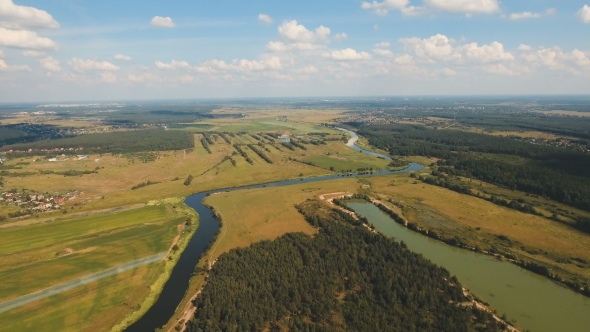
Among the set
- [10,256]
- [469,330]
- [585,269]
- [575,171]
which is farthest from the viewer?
[575,171]

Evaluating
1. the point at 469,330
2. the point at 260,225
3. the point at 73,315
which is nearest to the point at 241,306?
the point at 73,315

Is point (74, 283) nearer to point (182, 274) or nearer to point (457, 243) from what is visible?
point (182, 274)

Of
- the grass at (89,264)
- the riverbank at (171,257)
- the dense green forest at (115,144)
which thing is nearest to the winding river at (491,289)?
the riverbank at (171,257)

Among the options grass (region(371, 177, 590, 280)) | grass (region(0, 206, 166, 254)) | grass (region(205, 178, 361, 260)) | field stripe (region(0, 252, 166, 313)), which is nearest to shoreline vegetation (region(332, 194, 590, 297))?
grass (region(371, 177, 590, 280))

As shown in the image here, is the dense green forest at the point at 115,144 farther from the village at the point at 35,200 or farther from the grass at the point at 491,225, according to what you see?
the grass at the point at 491,225

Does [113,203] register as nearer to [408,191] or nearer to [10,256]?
[10,256]
